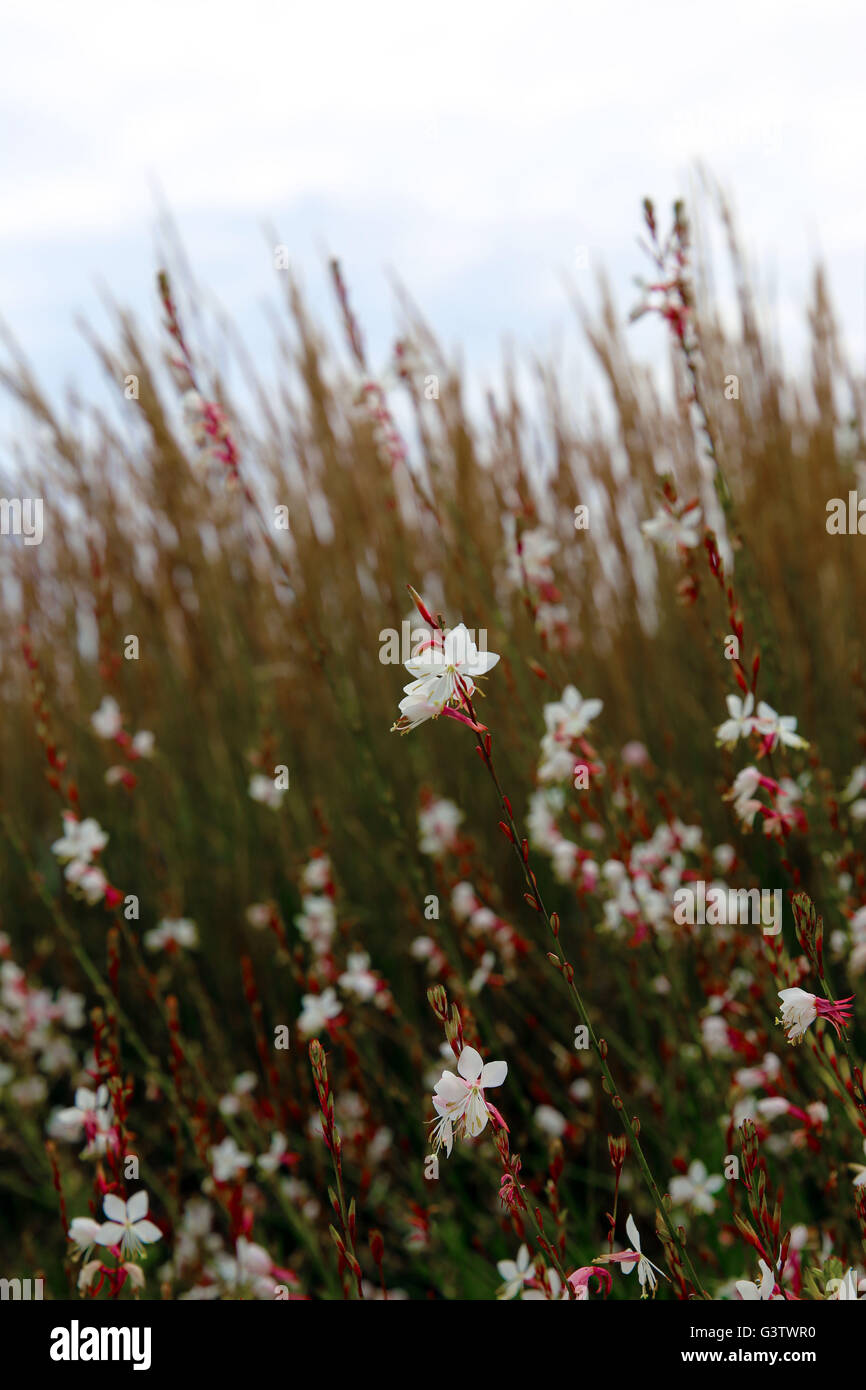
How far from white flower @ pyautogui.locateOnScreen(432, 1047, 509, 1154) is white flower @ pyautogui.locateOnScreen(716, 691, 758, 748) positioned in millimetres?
525

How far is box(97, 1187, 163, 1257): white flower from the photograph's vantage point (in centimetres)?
120

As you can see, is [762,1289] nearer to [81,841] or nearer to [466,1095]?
[466,1095]

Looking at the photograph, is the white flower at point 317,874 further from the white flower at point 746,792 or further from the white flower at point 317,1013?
the white flower at point 746,792

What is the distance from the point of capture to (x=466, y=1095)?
2.96 feet

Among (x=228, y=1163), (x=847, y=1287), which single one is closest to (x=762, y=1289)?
(x=847, y=1287)

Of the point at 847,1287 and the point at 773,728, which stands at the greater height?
the point at 773,728

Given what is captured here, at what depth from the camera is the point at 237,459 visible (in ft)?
5.98

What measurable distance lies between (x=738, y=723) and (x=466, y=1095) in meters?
0.58

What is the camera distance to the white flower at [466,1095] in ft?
2.92

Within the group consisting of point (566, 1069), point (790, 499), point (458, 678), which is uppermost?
point (790, 499)
